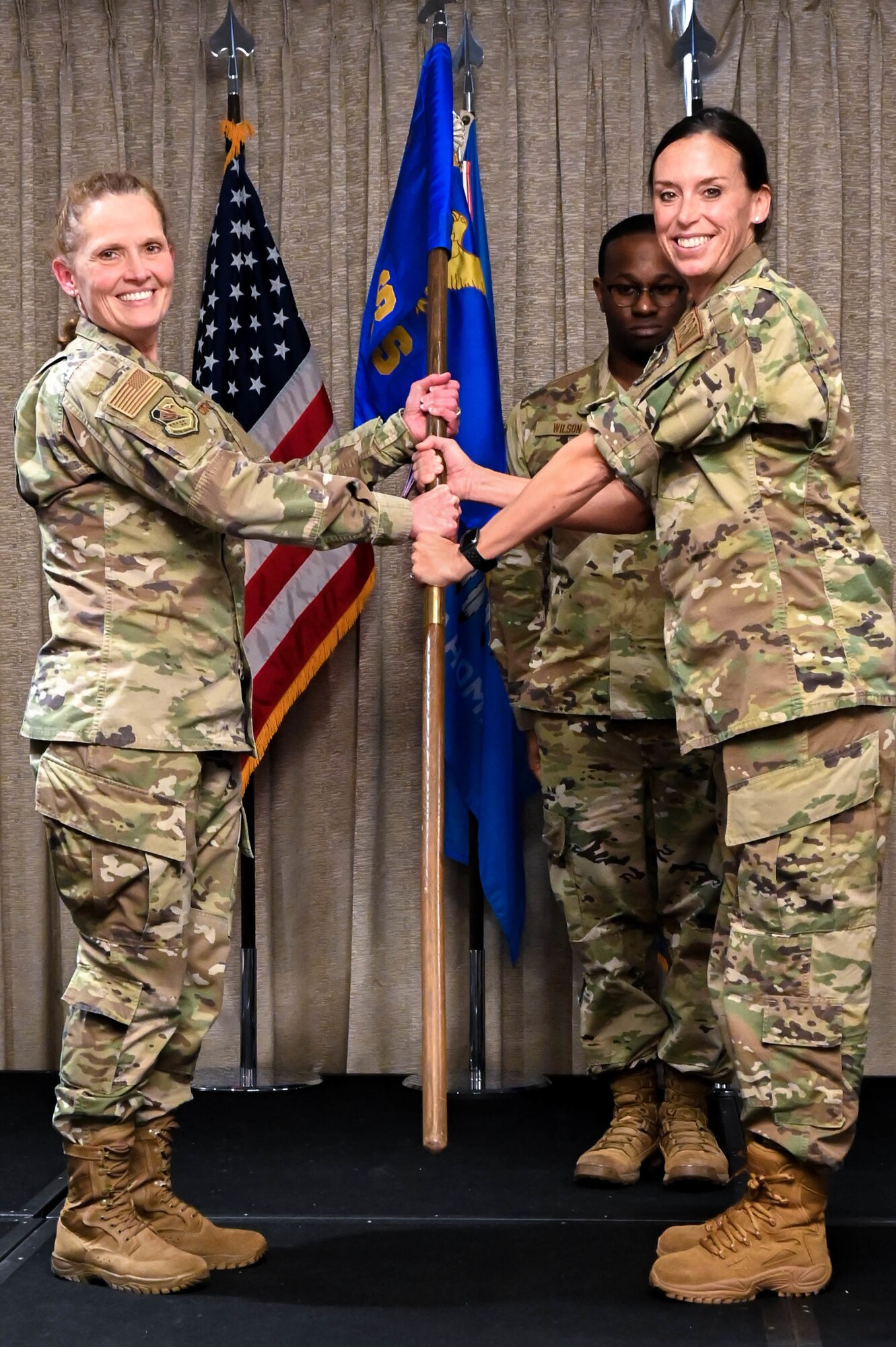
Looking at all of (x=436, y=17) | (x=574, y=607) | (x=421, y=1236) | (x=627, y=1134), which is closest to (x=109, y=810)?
(x=421, y=1236)

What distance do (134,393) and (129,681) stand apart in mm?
436

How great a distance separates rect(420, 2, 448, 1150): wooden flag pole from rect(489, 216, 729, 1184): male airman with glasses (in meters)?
0.41

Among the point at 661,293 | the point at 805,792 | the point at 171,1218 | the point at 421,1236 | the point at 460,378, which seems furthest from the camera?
the point at 460,378

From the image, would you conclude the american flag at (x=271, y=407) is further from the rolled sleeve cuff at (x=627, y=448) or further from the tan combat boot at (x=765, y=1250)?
the tan combat boot at (x=765, y=1250)

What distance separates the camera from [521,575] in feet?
10.2

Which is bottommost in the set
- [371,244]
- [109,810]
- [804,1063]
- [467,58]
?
[804,1063]

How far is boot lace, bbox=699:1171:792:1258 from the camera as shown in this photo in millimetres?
2203

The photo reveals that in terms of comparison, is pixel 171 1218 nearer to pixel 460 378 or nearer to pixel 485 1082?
pixel 485 1082

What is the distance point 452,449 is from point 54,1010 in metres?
1.90

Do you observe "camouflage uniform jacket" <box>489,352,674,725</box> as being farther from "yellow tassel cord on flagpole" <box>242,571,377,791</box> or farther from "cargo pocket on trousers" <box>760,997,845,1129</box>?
"cargo pocket on trousers" <box>760,997,845,1129</box>

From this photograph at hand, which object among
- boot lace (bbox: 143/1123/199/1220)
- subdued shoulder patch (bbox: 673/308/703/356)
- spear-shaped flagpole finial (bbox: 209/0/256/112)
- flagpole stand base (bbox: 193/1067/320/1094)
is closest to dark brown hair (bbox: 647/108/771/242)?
subdued shoulder patch (bbox: 673/308/703/356)

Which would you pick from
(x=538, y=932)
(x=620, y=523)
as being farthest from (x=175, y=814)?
(x=538, y=932)

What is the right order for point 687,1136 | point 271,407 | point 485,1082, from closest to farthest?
point 687,1136 → point 271,407 → point 485,1082

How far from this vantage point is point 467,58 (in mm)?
3492
